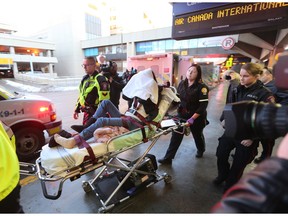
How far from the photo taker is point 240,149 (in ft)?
6.94

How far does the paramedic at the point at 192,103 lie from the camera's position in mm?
2738

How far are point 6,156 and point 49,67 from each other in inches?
1533

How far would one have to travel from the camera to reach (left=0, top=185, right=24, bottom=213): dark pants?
1.07 m

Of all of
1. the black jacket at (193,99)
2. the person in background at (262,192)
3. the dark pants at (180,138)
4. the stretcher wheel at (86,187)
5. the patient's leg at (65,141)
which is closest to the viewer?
the person in background at (262,192)

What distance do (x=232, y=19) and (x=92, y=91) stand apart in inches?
131

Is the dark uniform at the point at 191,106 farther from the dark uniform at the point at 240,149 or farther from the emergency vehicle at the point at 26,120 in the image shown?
the emergency vehicle at the point at 26,120

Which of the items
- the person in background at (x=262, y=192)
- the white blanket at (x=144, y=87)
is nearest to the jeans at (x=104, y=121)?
the white blanket at (x=144, y=87)

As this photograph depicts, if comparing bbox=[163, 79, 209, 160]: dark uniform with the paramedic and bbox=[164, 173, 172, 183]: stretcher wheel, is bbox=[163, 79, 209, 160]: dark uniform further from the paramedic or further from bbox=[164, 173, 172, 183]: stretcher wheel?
bbox=[164, 173, 172, 183]: stretcher wheel

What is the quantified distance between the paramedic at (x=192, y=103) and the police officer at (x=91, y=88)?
1.37 metres

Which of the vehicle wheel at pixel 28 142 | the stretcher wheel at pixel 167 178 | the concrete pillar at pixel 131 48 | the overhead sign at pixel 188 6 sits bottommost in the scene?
the stretcher wheel at pixel 167 178

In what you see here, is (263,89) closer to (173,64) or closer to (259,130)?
(259,130)

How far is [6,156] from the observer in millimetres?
1061

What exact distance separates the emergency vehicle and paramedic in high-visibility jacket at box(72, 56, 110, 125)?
0.86 m

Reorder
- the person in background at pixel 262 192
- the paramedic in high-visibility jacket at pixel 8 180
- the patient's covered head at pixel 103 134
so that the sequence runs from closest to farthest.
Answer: the person in background at pixel 262 192 → the paramedic in high-visibility jacket at pixel 8 180 → the patient's covered head at pixel 103 134
